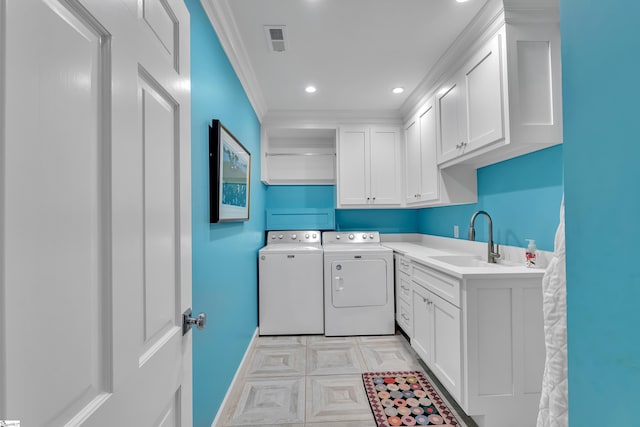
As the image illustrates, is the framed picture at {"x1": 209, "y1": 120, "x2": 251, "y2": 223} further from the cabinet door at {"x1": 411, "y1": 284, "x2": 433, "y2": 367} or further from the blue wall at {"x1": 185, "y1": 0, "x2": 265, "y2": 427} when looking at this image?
the cabinet door at {"x1": 411, "y1": 284, "x2": 433, "y2": 367}

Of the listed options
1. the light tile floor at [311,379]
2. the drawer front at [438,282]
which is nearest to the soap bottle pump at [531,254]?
the drawer front at [438,282]

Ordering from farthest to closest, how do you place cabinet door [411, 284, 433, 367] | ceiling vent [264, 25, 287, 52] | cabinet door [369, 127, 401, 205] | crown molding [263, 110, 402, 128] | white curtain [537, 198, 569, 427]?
cabinet door [369, 127, 401, 205] < crown molding [263, 110, 402, 128] < cabinet door [411, 284, 433, 367] < ceiling vent [264, 25, 287, 52] < white curtain [537, 198, 569, 427]

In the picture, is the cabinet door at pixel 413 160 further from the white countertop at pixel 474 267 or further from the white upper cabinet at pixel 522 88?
the white upper cabinet at pixel 522 88

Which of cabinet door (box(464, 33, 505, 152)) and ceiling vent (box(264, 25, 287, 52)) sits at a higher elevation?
ceiling vent (box(264, 25, 287, 52))

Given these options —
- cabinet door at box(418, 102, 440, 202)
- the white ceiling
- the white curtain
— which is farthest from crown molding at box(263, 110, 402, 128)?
the white curtain

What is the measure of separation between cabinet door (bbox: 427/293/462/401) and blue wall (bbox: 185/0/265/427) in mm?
1408

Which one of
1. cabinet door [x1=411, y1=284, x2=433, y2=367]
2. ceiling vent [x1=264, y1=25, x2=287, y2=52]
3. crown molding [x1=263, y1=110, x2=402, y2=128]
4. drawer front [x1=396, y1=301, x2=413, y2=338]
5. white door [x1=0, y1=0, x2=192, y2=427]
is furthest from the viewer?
crown molding [x1=263, y1=110, x2=402, y2=128]

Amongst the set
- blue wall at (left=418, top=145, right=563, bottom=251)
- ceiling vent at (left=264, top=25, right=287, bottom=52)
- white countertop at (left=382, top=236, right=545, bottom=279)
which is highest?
ceiling vent at (left=264, top=25, right=287, bottom=52)

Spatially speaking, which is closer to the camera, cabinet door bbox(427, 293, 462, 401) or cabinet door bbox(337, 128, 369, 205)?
cabinet door bbox(427, 293, 462, 401)

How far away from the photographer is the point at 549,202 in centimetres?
178

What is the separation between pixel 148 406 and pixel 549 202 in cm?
218

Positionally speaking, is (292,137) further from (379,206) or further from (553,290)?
(553,290)

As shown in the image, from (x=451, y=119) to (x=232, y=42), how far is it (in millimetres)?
1713

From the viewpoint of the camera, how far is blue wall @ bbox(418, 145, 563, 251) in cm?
176
